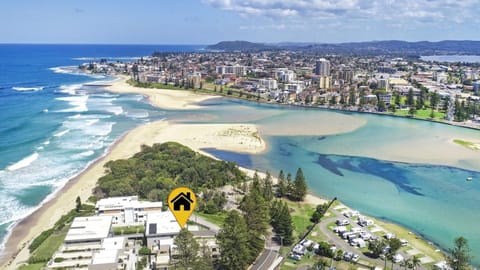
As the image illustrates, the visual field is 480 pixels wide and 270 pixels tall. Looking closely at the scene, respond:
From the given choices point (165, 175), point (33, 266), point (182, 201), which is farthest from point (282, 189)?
point (182, 201)

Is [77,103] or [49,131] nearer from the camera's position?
[49,131]

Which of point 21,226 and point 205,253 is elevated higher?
point 205,253

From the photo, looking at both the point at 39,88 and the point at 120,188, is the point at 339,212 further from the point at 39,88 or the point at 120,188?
the point at 39,88

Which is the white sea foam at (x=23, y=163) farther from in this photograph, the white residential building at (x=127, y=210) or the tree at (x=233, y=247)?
the tree at (x=233, y=247)

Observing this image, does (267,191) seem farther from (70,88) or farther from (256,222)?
(70,88)

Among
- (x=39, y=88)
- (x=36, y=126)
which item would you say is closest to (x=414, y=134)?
(x=36, y=126)

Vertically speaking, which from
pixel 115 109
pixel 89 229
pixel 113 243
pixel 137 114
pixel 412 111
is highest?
pixel 115 109
